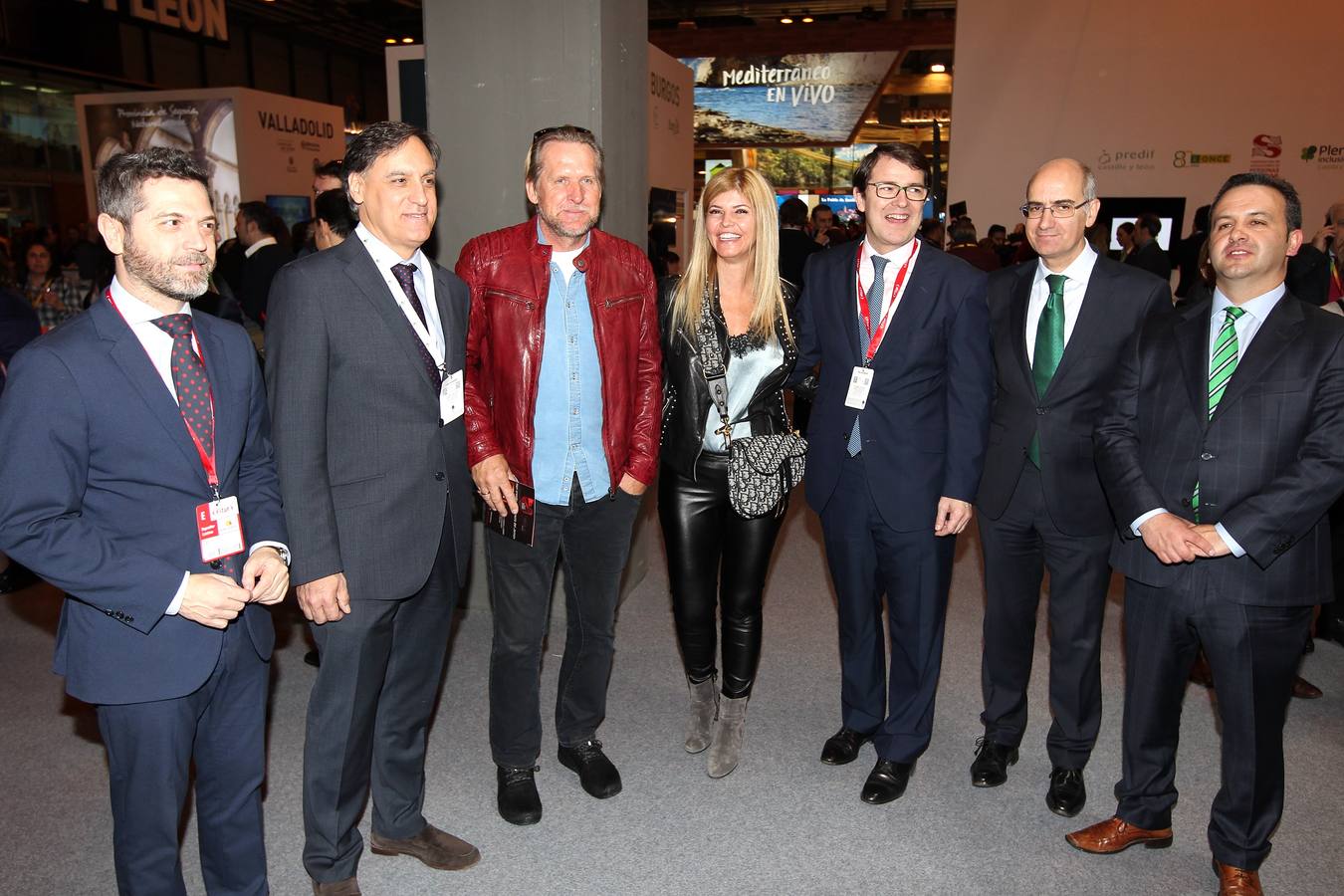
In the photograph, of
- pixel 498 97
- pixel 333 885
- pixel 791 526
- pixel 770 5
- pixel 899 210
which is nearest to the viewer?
pixel 333 885

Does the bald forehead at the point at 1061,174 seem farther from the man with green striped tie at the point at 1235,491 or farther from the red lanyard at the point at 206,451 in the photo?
the red lanyard at the point at 206,451

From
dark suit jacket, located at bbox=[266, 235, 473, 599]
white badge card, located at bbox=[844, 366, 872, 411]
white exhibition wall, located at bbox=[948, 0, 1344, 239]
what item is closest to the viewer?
dark suit jacket, located at bbox=[266, 235, 473, 599]

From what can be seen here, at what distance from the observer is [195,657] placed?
1917 millimetres

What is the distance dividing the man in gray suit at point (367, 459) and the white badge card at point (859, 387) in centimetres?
118

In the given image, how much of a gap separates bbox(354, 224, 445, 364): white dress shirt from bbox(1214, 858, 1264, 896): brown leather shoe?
8.35ft

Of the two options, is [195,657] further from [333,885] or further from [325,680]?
[333,885]

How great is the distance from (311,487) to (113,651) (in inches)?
20.4

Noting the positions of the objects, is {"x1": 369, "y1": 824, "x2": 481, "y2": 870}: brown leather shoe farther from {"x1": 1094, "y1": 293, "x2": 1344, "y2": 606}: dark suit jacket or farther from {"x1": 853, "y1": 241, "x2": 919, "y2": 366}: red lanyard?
{"x1": 1094, "y1": 293, "x2": 1344, "y2": 606}: dark suit jacket

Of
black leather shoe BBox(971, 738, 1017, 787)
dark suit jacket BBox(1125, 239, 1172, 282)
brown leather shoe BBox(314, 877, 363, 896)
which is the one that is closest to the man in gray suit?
brown leather shoe BBox(314, 877, 363, 896)

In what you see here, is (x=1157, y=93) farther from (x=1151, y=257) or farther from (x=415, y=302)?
(x=415, y=302)

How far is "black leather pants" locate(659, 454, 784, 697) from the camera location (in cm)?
294

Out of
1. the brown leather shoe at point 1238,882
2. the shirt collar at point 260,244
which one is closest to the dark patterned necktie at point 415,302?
the brown leather shoe at point 1238,882

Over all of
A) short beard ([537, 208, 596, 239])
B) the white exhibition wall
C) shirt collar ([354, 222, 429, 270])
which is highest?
the white exhibition wall

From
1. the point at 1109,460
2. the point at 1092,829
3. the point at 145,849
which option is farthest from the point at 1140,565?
the point at 145,849
